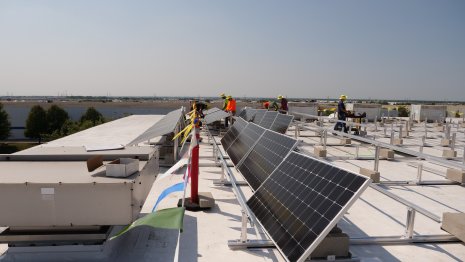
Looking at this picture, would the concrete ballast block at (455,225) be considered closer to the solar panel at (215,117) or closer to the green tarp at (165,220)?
the green tarp at (165,220)

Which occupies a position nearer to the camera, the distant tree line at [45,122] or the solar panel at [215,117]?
the solar panel at [215,117]

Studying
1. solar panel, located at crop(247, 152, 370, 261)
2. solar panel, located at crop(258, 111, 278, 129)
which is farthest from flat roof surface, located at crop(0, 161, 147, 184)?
solar panel, located at crop(258, 111, 278, 129)

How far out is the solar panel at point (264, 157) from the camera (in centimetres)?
689

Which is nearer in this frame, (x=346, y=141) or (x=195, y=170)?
(x=195, y=170)

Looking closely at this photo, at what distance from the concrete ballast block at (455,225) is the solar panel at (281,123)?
24.6ft

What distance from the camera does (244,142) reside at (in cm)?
974

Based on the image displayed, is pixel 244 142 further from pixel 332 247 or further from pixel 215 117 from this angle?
pixel 215 117

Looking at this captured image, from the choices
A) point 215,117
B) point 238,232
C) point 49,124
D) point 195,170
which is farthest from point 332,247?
point 49,124

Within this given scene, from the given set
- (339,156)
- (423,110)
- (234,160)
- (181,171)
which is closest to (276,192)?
(234,160)

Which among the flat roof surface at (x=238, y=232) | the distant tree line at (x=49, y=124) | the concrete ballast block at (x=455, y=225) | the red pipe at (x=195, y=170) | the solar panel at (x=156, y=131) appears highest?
the solar panel at (x=156, y=131)

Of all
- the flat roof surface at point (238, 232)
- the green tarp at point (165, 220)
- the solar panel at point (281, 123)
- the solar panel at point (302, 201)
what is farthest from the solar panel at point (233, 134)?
the green tarp at point (165, 220)

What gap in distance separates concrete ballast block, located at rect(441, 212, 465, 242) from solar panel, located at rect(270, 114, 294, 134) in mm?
7486

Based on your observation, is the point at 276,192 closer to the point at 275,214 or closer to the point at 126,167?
the point at 275,214

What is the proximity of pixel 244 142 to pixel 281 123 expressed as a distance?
5168 mm
